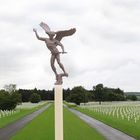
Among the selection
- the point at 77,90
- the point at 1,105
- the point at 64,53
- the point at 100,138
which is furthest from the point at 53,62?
the point at 77,90

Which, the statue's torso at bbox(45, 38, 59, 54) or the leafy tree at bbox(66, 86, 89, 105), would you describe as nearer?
the statue's torso at bbox(45, 38, 59, 54)

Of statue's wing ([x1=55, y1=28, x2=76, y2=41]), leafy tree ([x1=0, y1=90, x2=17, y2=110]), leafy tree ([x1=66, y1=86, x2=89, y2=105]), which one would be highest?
leafy tree ([x1=66, y1=86, x2=89, y2=105])

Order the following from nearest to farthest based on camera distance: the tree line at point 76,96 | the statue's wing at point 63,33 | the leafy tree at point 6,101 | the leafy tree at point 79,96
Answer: the statue's wing at point 63,33, the leafy tree at point 6,101, the tree line at point 76,96, the leafy tree at point 79,96

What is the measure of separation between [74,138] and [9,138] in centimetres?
386

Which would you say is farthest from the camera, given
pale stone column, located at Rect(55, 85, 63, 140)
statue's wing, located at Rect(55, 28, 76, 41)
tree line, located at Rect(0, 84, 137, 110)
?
tree line, located at Rect(0, 84, 137, 110)

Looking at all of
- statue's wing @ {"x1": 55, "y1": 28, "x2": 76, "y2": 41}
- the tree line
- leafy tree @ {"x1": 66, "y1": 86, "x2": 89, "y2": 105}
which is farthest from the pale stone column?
leafy tree @ {"x1": 66, "y1": 86, "x2": 89, "y2": 105}

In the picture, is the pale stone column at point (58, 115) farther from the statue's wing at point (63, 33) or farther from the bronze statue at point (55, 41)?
the statue's wing at point (63, 33)

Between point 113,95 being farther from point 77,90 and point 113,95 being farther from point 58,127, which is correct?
point 58,127

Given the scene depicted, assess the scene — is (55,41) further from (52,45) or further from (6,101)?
(6,101)

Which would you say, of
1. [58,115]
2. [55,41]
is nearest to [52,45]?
[55,41]

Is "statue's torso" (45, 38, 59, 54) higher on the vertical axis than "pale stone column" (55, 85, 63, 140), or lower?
higher

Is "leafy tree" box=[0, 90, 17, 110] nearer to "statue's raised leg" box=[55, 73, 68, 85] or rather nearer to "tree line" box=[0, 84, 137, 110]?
"tree line" box=[0, 84, 137, 110]

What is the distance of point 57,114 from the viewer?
42.7 ft

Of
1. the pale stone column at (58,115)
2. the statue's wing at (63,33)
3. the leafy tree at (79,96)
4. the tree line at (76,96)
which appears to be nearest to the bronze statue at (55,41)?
the statue's wing at (63,33)
